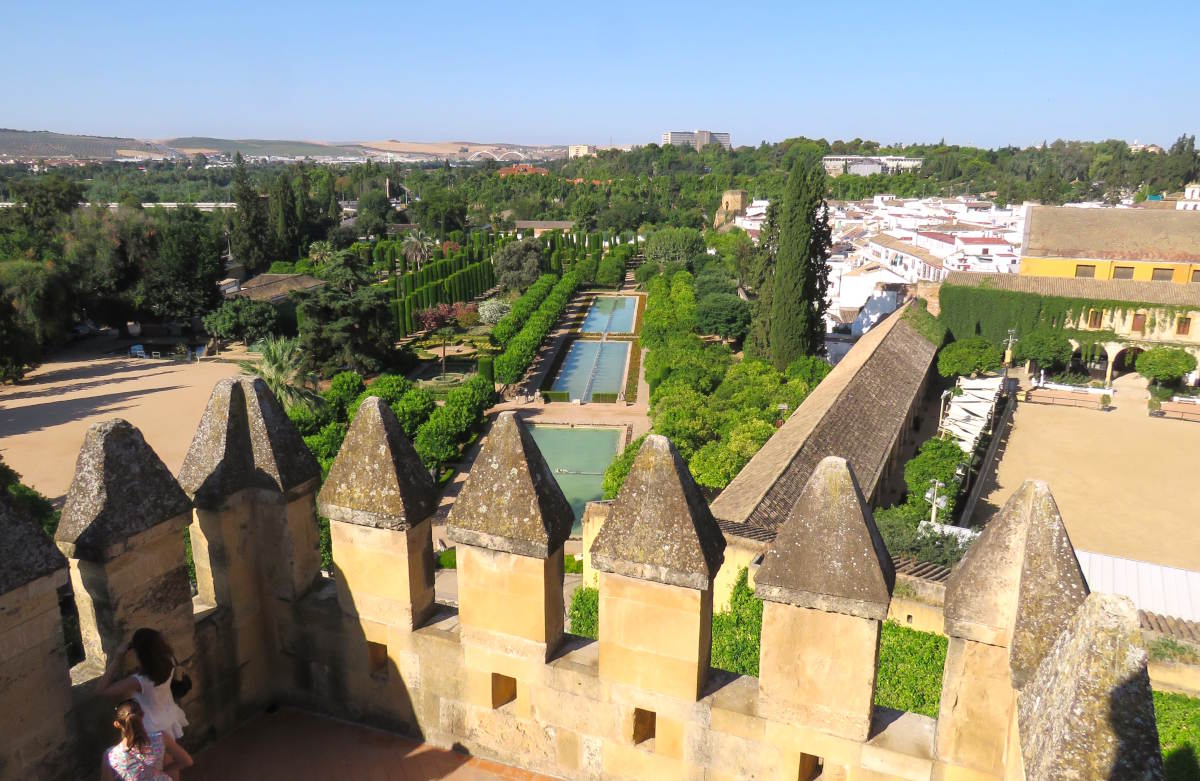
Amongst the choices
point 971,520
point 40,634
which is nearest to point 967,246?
point 971,520

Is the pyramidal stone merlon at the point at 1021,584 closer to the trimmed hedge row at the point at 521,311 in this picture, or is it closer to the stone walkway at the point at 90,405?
the stone walkway at the point at 90,405

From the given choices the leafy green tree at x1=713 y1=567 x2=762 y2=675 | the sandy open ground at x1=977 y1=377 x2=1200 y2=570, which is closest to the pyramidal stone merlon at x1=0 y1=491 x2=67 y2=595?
the leafy green tree at x1=713 y1=567 x2=762 y2=675

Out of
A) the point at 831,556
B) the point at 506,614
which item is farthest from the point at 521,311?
the point at 831,556

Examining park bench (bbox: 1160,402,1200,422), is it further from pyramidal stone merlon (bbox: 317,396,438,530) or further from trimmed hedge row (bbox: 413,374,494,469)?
pyramidal stone merlon (bbox: 317,396,438,530)

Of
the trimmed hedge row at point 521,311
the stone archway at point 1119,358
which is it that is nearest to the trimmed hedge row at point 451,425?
the trimmed hedge row at point 521,311

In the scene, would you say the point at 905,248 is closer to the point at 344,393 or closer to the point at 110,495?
the point at 344,393

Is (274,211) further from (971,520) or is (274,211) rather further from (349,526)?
(349,526)
